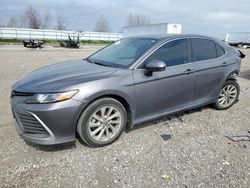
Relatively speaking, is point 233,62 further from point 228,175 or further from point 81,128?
point 81,128

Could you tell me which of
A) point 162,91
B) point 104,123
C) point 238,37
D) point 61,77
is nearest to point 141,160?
point 104,123

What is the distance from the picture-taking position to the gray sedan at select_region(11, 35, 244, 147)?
9.80 feet

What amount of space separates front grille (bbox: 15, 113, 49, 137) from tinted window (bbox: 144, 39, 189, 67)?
5.87 feet

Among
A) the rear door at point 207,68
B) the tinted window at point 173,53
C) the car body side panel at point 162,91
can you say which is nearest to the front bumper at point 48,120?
the car body side panel at point 162,91

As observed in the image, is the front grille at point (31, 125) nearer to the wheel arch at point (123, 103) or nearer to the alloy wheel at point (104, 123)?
the wheel arch at point (123, 103)

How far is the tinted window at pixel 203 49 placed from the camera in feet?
14.0

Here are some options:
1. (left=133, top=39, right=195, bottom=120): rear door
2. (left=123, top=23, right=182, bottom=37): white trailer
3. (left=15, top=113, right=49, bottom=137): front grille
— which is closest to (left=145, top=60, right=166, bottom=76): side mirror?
(left=133, top=39, right=195, bottom=120): rear door

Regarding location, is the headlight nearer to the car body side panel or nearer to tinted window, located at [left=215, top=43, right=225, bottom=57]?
the car body side panel

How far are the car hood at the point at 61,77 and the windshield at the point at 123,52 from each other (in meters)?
0.26

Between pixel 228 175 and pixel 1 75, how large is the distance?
796cm

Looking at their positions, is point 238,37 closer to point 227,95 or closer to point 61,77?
point 227,95

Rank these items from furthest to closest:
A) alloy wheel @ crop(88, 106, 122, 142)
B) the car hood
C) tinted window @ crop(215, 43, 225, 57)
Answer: tinted window @ crop(215, 43, 225, 57)
alloy wheel @ crop(88, 106, 122, 142)
the car hood

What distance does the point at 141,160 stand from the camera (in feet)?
10.2

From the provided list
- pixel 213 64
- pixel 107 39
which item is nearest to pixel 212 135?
pixel 213 64
